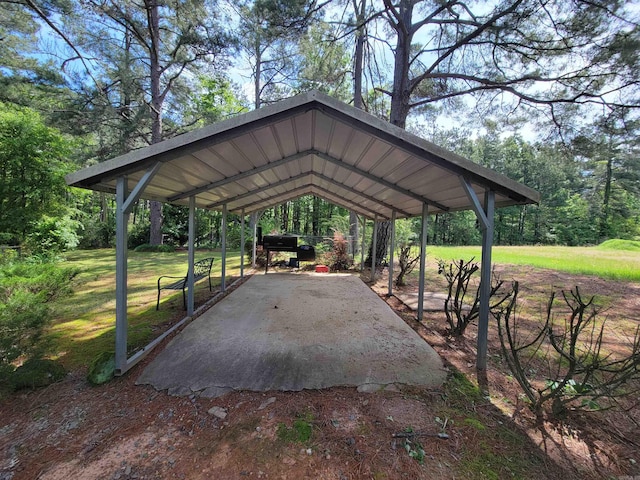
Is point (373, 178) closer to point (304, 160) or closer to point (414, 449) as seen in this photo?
point (304, 160)

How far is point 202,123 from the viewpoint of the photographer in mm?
13289

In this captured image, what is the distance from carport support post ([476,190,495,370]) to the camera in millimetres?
2729

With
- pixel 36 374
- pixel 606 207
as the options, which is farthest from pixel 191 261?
pixel 606 207

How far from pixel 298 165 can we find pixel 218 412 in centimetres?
395

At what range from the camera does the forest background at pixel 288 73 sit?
529cm

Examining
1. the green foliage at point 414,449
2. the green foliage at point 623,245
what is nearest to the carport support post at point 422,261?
the green foliage at point 414,449

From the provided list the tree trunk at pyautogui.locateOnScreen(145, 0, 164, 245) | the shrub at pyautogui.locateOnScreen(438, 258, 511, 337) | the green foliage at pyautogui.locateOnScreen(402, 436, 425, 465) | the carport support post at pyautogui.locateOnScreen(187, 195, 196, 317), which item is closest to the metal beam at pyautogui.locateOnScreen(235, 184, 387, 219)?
the carport support post at pyautogui.locateOnScreen(187, 195, 196, 317)

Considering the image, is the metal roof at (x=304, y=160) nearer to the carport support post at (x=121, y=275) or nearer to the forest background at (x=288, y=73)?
the carport support post at (x=121, y=275)

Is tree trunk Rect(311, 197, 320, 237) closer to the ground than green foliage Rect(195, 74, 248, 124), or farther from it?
closer to the ground

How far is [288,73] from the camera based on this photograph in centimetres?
1255

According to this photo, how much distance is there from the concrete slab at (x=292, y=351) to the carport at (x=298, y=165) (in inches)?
20.5

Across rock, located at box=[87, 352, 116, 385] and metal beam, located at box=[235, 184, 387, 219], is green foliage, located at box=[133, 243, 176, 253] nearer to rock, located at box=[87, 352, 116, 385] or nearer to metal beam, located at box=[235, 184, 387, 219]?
metal beam, located at box=[235, 184, 387, 219]

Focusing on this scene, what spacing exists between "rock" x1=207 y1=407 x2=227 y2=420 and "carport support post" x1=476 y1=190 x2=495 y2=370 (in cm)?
264

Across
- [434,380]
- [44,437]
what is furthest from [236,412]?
[434,380]
